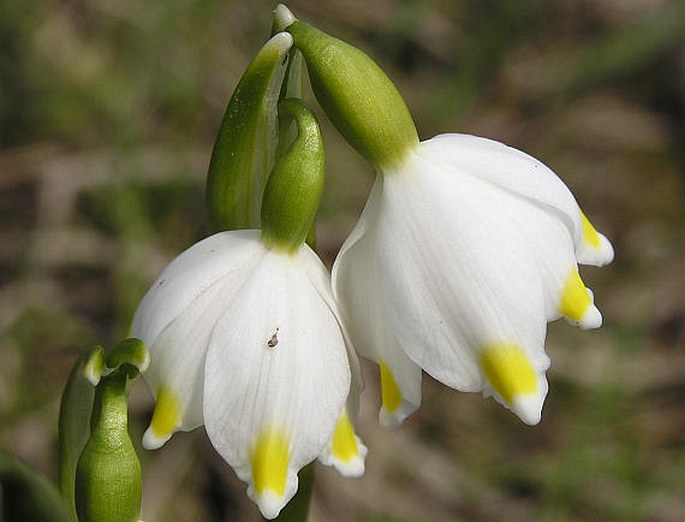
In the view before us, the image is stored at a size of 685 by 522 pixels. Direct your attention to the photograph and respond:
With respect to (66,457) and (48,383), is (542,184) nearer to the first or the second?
(66,457)

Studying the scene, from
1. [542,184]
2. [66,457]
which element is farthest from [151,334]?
[542,184]

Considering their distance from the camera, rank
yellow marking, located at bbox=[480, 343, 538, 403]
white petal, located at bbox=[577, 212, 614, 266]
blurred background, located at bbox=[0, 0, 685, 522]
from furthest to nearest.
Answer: blurred background, located at bbox=[0, 0, 685, 522], white petal, located at bbox=[577, 212, 614, 266], yellow marking, located at bbox=[480, 343, 538, 403]

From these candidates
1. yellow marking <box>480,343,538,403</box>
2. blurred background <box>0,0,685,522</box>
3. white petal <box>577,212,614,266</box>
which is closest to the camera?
yellow marking <box>480,343,538,403</box>

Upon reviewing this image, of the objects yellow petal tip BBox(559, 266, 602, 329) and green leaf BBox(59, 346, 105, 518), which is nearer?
yellow petal tip BBox(559, 266, 602, 329)

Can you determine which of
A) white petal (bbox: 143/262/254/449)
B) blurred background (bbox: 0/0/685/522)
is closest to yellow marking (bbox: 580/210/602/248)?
white petal (bbox: 143/262/254/449)

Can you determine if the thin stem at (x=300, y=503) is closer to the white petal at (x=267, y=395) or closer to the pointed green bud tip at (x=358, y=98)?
the white petal at (x=267, y=395)

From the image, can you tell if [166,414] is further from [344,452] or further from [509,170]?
[509,170]

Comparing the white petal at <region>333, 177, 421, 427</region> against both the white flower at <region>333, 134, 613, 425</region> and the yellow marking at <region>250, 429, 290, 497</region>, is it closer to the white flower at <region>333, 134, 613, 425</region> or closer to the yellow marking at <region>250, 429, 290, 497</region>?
the white flower at <region>333, 134, 613, 425</region>
